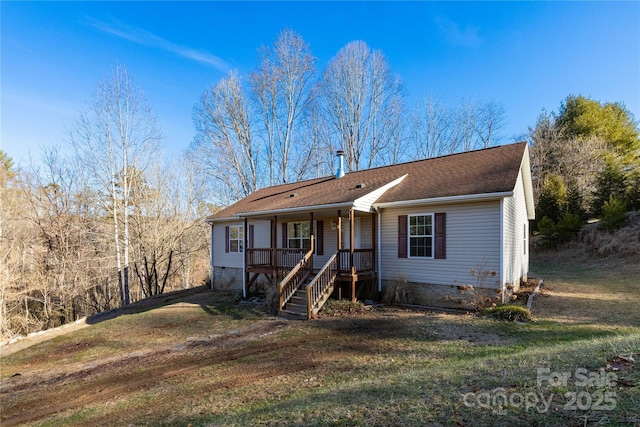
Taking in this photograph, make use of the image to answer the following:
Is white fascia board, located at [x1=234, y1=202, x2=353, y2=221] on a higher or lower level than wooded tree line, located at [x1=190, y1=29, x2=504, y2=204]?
lower

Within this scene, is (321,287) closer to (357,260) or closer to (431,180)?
(357,260)

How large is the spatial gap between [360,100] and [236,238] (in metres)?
15.0

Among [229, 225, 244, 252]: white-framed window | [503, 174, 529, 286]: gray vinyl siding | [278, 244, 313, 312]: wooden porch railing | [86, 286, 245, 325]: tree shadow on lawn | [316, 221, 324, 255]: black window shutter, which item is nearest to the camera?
[503, 174, 529, 286]: gray vinyl siding

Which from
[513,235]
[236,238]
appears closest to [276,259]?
[236,238]

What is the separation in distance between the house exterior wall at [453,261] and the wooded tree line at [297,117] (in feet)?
50.6

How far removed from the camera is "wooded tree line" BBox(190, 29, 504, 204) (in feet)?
78.5

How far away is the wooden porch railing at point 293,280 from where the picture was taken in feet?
33.9

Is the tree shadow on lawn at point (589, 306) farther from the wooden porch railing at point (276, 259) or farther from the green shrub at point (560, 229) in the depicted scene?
the green shrub at point (560, 229)

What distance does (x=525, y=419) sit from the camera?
8.72ft

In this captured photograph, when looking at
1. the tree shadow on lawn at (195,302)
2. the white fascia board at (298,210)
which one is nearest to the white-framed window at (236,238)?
the tree shadow on lawn at (195,302)

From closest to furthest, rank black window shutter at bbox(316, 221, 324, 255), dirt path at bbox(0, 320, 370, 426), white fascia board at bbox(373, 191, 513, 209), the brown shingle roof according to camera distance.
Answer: dirt path at bbox(0, 320, 370, 426) → white fascia board at bbox(373, 191, 513, 209) → the brown shingle roof → black window shutter at bbox(316, 221, 324, 255)

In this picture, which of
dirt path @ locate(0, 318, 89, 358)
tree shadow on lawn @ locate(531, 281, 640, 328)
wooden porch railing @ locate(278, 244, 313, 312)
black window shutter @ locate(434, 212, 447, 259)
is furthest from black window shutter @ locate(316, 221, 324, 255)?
dirt path @ locate(0, 318, 89, 358)

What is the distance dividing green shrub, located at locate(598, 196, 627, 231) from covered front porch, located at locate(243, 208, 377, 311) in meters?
15.7

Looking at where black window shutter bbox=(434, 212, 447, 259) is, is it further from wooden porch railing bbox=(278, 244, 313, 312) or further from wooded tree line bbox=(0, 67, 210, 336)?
wooded tree line bbox=(0, 67, 210, 336)
